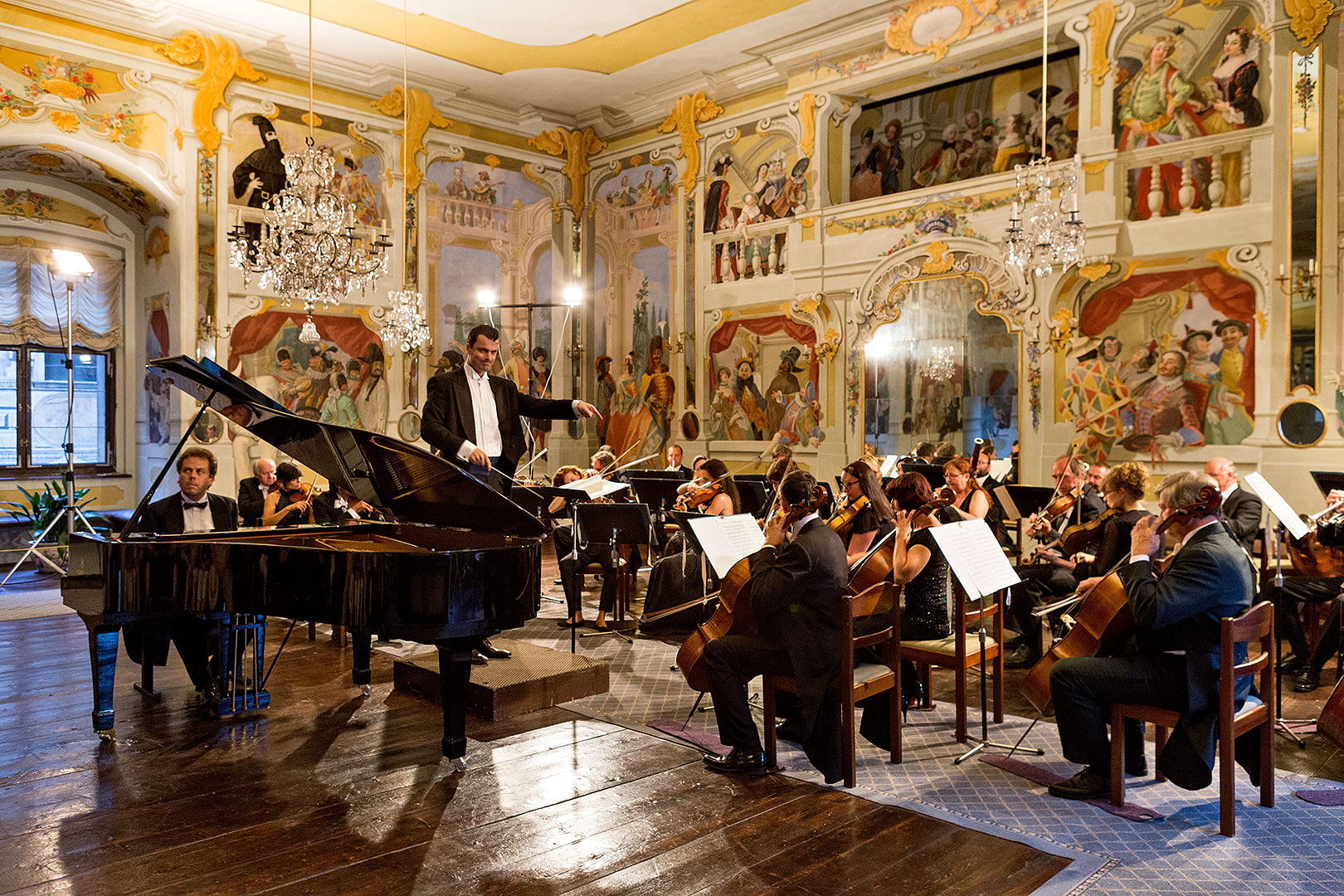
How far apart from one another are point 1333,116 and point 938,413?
4.03 meters

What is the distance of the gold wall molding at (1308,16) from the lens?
24.4ft

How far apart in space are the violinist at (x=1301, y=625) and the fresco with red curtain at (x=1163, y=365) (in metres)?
2.83

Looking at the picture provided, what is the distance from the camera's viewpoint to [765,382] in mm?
11273

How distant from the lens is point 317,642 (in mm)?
6242

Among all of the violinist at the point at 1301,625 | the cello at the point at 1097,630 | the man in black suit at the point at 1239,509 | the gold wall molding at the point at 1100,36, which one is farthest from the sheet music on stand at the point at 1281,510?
the gold wall molding at the point at 1100,36

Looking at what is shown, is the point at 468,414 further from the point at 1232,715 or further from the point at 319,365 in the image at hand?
the point at 319,365

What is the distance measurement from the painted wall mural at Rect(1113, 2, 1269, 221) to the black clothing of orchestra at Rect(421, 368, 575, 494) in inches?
242

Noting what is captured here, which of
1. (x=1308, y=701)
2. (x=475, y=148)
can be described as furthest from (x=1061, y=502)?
(x=475, y=148)

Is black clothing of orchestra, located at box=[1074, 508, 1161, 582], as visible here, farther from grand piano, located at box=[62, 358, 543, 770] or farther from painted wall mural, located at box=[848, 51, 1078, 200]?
painted wall mural, located at box=[848, 51, 1078, 200]

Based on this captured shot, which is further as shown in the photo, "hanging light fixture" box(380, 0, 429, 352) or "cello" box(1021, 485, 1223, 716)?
"hanging light fixture" box(380, 0, 429, 352)

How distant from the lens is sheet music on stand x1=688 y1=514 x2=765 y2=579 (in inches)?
155

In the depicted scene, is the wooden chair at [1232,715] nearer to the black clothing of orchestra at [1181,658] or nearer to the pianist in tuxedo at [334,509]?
the black clothing of orchestra at [1181,658]

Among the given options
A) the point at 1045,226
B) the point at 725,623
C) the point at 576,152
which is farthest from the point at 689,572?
the point at 576,152

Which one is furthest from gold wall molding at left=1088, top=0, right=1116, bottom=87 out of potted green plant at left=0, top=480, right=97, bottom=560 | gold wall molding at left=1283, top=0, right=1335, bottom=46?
potted green plant at left=0, top=480, right=97, bottom=560
